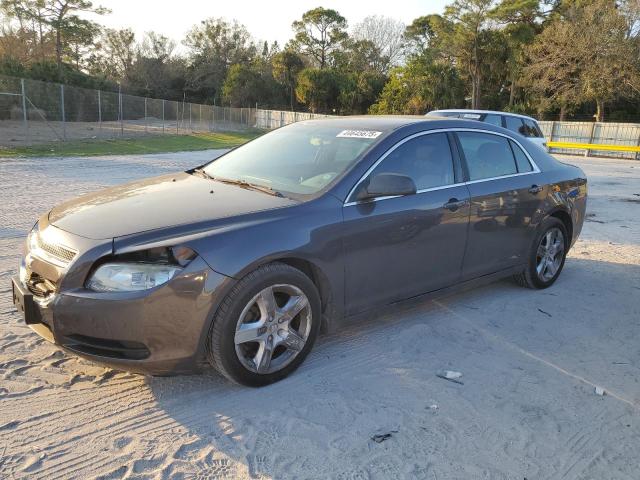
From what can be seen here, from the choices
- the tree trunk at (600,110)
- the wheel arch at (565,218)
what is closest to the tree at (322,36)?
the tree trunk at (600,110)

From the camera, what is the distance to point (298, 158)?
166 inches

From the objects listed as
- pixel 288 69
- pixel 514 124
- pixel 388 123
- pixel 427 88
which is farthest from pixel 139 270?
pixel 288 69

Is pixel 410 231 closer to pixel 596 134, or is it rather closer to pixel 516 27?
pixel 596 134

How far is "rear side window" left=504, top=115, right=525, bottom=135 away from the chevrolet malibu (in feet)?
29.7

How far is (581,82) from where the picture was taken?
3538 cm

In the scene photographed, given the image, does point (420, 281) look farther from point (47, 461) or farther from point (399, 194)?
point (47, 461)

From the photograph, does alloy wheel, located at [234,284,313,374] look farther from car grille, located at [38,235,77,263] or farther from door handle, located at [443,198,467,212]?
door handle, located at [443,198,467,212]

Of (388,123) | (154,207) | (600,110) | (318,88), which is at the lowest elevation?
(154,207)

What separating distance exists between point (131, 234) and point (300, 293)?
3.52 feet

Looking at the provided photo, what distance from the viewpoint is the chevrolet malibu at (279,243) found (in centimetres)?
293

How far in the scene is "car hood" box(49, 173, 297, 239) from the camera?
3.15 metres

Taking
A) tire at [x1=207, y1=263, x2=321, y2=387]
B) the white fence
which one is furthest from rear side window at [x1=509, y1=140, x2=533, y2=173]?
the white fence

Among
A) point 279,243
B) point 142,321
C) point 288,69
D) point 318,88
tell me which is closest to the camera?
point 142,321

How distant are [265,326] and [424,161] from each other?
1888mm
